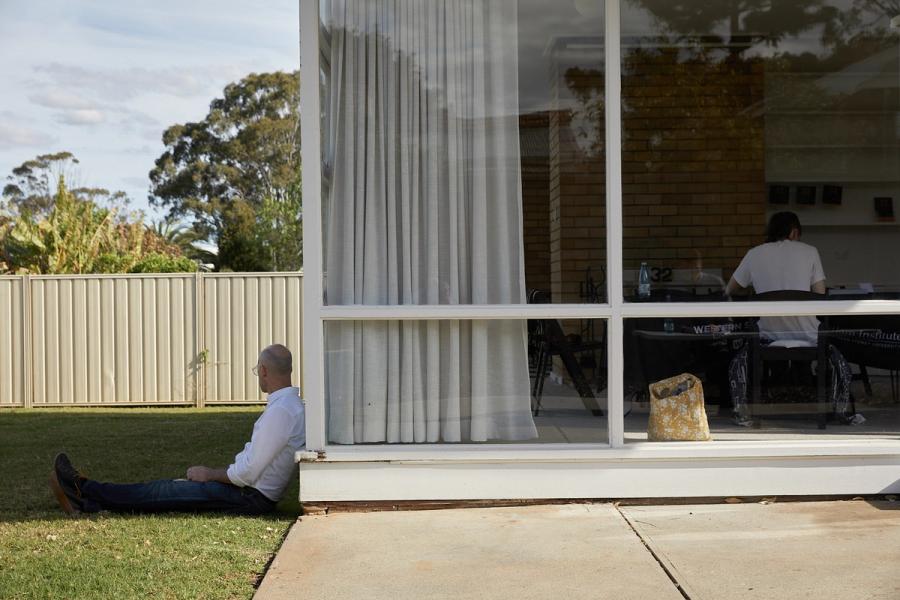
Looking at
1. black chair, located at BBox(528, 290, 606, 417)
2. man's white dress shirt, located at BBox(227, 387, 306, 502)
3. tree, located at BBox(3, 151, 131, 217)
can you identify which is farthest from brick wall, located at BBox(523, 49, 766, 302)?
tree, located at BBox(3, 151, 131, 217)

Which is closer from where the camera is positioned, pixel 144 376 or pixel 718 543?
pixel 718 543

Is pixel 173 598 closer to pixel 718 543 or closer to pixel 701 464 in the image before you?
pixel 718 543

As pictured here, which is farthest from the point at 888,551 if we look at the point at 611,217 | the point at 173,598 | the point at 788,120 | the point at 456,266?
the point at 788,120

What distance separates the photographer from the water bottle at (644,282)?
545 cm

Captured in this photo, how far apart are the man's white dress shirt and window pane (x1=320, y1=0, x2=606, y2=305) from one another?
0.57m

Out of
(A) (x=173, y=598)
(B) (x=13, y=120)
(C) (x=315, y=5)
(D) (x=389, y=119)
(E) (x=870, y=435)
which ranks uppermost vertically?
(B) (x=13, y=120)

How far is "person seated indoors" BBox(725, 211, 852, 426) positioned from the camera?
5672mm

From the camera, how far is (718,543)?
4.40 metres

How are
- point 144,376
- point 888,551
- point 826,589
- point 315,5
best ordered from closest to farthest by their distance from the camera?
point 826,589, point 888,551, point 315,5, point 144,376

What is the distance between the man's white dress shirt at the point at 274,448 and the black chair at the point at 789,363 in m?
2.40

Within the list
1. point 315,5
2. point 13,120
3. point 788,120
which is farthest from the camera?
point 13,120

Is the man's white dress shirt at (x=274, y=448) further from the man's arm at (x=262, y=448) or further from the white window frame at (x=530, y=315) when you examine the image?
the white window frame at (x=530, y=315)

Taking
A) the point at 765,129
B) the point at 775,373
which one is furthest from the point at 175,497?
the point at 765,129

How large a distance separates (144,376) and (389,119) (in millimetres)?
7758
